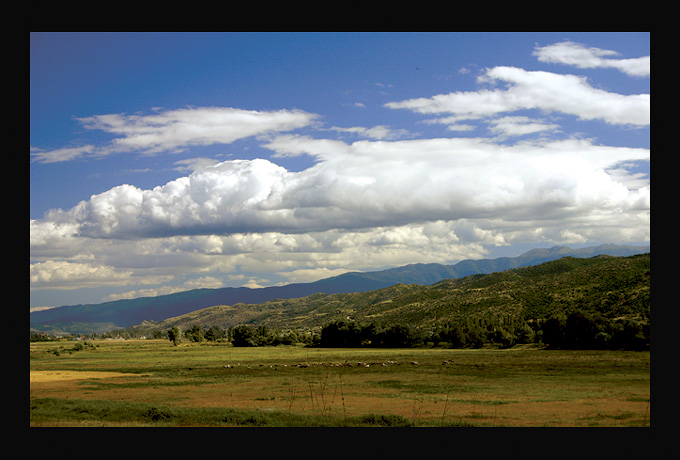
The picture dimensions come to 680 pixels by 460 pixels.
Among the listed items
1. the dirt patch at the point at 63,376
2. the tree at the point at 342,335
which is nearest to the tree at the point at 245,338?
the tree at the point at 342,335

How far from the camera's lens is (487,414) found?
102ft

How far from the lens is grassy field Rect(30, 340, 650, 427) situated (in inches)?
1147

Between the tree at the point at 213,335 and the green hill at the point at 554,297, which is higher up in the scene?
the green hill at the point at 554,297

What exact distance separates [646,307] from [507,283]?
2829 inches

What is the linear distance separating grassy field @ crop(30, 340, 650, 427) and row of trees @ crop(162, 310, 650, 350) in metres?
10.7

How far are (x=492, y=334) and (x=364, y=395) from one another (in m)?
74.5

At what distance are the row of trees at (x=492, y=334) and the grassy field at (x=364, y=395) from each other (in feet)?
35.0

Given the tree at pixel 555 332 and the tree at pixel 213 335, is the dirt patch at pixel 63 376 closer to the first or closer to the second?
the tree at pixel 555 332

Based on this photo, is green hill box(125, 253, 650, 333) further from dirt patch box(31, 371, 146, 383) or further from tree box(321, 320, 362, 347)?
dirt patch box(31, 371, 146, 383)

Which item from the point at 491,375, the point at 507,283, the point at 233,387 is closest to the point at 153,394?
the point at 233,387

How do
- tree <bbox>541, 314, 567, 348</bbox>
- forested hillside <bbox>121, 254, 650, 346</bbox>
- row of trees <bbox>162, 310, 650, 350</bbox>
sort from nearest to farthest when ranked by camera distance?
row of trees <bbox>162, 310, 650, 350</bbox> → tree <bbox>541, 314, 567, 348</bbox> → forested hillside <bbox>121, 254, 650, 346</bbox>

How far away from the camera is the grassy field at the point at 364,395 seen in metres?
29.1

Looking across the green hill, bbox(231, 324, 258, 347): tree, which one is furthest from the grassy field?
bbox(231, 324, 258, 347): tree

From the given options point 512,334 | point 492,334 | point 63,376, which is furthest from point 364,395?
point 492,334
